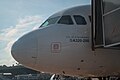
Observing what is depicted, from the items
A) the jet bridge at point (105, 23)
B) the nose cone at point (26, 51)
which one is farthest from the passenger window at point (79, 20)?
the nose cone at point (26, 51)

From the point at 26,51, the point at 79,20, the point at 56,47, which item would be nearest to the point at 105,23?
the point at 79,20

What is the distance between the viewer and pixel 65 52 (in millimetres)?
11188

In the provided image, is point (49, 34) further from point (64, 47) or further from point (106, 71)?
point (106, 71)

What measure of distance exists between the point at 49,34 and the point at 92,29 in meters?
1.82

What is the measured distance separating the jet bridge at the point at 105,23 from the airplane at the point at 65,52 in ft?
1.61

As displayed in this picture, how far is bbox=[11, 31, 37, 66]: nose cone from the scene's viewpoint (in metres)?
10.8

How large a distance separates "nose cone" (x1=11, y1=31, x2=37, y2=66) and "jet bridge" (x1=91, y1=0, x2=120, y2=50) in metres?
2.47

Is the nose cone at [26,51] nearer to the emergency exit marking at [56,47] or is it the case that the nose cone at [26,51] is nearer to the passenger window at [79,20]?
the emergency exit marking at [56,47]

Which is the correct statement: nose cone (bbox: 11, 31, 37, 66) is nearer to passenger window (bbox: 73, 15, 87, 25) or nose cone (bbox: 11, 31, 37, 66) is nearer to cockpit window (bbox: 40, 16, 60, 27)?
cockpit window (bbox: 40, 16, 60, 27)

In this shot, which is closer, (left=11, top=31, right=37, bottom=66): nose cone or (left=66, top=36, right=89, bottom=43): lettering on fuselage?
(left=11, top=31, right=37, bottom=66): nose cone

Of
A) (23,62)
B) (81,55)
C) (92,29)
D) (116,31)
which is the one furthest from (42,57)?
(116,31)

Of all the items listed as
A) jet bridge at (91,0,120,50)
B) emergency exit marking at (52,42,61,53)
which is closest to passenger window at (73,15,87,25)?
jet bridge at (91,0,120,50)

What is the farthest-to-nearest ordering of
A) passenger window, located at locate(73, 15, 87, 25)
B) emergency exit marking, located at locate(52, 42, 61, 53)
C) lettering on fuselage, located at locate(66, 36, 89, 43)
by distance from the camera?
passenger window, located at locate(73, 15, 87, 25) → lettering on fuselage, located at locate(66, 36, 89, 43) → emergency exit marking, located at locate(52, 42, 61, 53)

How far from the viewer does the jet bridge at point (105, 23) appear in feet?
34.1
